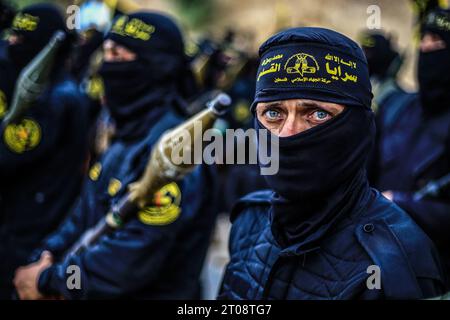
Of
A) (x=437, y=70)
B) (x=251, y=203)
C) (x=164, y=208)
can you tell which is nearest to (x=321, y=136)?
(x=251, y=203)

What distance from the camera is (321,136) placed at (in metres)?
1.92

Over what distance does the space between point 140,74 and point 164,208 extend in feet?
2.92

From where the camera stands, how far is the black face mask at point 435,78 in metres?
3.61

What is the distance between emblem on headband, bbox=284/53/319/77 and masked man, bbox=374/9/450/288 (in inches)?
57.6

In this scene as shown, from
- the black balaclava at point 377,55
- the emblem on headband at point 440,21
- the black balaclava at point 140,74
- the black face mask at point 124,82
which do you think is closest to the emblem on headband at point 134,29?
the black balaclava at point 140,74

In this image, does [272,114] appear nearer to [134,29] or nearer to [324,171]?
[324,171]

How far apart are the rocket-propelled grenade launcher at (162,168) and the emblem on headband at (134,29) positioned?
0.74 m

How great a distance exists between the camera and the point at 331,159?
193 cm

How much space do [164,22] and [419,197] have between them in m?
1.79

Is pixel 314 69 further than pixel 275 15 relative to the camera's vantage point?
No

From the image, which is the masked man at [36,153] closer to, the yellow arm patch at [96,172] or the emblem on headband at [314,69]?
the yellow arm patch at [96,172]

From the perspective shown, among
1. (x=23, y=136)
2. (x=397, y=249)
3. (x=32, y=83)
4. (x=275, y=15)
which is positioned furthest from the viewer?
(x=275, y=15)

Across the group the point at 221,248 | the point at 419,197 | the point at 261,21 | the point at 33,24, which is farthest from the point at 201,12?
the point at 419,197

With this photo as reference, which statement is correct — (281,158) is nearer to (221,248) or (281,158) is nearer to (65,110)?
(65,110)
